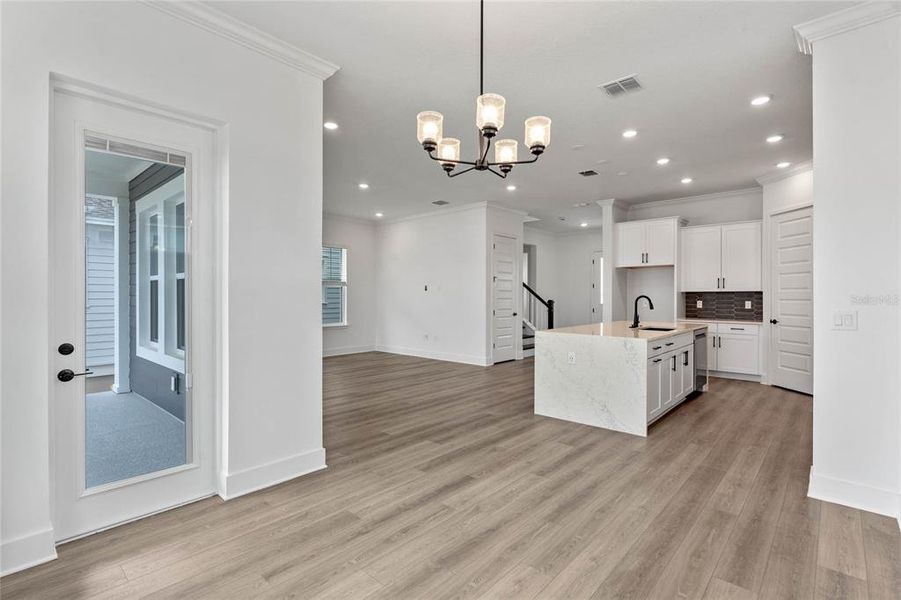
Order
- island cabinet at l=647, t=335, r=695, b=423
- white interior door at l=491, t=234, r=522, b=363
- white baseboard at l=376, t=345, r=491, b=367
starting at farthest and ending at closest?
white interior door at l=491, t=234, r=522, b=363, white baseboard at l=376, t=345, r=491, b=367, island cabinet at l=647, t=335, r=695, b=423

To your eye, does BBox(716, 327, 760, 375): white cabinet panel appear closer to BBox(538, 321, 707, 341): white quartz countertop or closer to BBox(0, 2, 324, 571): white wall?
BBox(538, 321, 707, 341): white quartz countertop

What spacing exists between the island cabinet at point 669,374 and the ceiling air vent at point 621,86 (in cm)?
223

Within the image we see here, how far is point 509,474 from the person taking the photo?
3129 mm

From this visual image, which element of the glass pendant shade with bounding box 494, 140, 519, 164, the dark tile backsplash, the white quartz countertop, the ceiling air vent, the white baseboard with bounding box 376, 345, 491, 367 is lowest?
the white baseboard with bounding box 376, 345, 491, 367

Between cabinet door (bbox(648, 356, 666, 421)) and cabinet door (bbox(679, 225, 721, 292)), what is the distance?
321 cm

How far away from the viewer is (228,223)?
272cm

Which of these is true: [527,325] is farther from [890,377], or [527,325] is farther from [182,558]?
[182,558]

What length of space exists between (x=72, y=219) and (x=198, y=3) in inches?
54.9

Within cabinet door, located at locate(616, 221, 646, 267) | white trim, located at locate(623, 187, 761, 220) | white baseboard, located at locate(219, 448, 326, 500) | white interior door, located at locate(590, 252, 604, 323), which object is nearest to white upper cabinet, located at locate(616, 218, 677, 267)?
A: cabinet door, located at locate(616, 221, 646, 267)

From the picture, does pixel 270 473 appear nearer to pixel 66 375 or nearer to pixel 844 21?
pixel 66 375

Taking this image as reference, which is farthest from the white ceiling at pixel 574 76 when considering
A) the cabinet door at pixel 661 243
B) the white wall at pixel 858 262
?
the cabinet door at pixel 661 243

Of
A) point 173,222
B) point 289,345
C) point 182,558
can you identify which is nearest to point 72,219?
point 173,222

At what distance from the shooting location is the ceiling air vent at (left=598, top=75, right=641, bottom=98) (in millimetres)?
3426

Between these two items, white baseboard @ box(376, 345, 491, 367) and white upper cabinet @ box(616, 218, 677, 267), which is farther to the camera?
white baseboard @ box(376, 345, 491, 367)
